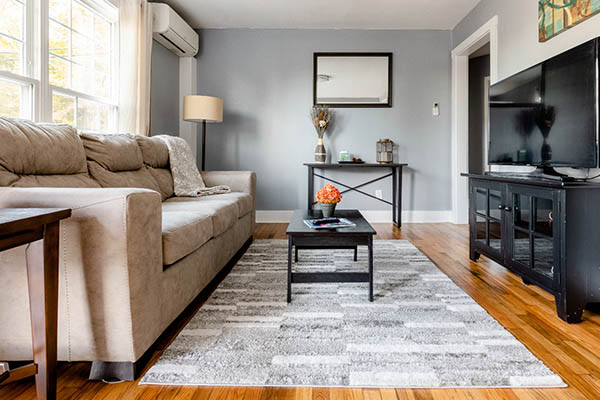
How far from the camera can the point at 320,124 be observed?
15.2 feet

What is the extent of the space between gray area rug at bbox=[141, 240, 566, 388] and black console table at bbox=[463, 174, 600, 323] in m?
0.39

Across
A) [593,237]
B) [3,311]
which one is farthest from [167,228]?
[593,237]

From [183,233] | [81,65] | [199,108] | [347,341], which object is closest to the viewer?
[347,341]

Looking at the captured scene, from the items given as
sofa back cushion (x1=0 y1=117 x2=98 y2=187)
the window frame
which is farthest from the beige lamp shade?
sofa back cushion (x1=0 y1=117 x2=98 y2=187)

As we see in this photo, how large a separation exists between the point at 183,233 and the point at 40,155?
0.76 metres

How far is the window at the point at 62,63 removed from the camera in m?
2.24

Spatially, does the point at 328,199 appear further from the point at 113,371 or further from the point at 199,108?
the point at 199,108

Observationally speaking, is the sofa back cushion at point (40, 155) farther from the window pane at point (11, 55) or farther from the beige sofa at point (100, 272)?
the window pane at point (11, 55)

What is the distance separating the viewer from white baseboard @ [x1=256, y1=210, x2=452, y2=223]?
4.85 metres

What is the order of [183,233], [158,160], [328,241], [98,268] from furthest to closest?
1. [158,160]
2. [328,241]
3. [183,233]
4. [98,268]

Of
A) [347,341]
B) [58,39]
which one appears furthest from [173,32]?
[347,341]

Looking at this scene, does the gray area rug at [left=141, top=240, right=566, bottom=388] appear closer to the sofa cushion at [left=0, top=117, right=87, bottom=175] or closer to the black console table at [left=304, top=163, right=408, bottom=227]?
the sofa cushion at [left=0, top=117, right=87, bottom=175]

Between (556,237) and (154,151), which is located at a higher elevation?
(154,151)

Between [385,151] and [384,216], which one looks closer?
[385,151]
